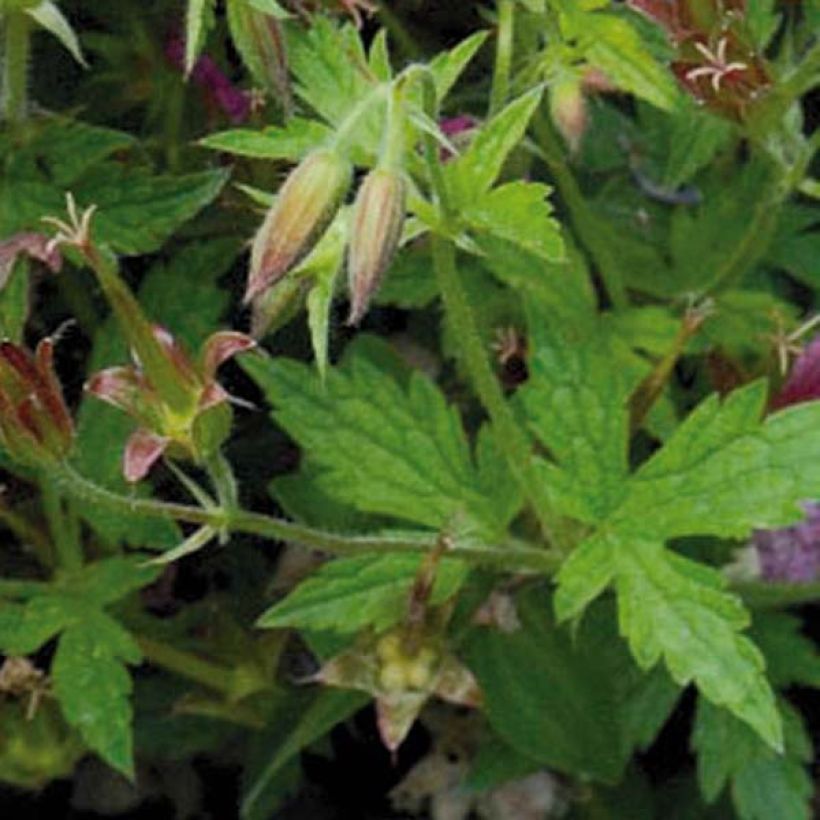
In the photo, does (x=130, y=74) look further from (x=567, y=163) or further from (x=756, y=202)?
(x=756, y=202)

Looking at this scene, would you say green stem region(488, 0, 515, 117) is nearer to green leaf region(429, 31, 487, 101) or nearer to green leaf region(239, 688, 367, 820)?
green leaf region(429, 31, 487, 101)

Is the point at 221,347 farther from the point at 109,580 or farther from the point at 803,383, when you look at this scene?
the point at 803,383

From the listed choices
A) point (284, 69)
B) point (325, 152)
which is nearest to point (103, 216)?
point (284, 69)

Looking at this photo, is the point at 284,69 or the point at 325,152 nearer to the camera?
the point at 325,152

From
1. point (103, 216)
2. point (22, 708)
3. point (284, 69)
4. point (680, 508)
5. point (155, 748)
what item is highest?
point (284, 69)

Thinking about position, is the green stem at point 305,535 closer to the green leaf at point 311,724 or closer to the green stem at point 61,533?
the green stem at point 61,533

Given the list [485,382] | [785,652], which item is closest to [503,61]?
[485,382]

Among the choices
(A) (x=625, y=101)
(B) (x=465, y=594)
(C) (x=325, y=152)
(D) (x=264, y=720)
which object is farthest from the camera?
(A) (x=625, y=101)
